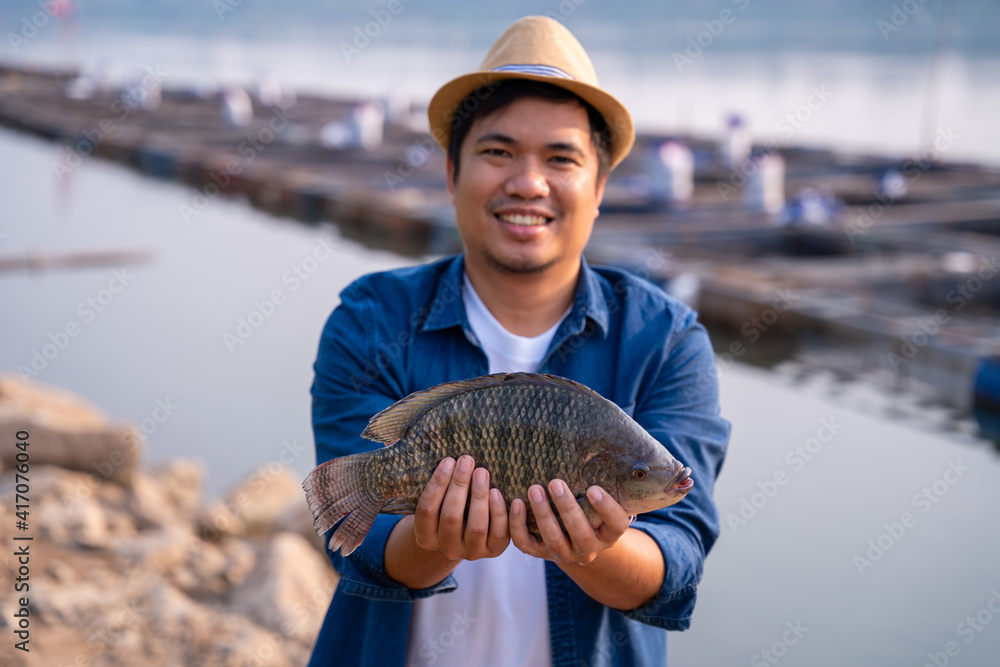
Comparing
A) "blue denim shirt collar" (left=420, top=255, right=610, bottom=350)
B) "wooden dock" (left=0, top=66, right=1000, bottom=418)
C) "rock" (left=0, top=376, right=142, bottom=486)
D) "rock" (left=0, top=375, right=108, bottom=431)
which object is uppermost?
"wooden dock" (left=0, top=66, right=1000, bottom=418)

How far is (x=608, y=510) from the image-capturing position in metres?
1.80

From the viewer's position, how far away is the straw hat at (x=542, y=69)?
2113 mm

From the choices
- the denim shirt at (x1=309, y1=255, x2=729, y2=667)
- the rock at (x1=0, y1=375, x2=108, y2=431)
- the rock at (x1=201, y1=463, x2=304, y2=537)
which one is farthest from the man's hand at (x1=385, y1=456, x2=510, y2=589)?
the rock at (x1=0, y1=375, x2=108, y2=431)

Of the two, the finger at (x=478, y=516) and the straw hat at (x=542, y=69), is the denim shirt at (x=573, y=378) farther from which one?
the straw hat at (x=542, y=69)

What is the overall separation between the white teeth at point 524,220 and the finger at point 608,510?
24.4 inches

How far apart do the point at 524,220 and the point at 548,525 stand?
0.68 m

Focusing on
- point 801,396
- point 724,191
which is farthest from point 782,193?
point 801,396

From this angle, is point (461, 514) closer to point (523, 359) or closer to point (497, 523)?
point (497, 523)

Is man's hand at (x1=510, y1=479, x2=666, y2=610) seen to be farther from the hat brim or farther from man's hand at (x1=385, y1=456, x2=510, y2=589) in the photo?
the hat brim

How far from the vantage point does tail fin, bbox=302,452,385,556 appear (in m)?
1.96

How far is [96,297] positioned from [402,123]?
1750 centimetres

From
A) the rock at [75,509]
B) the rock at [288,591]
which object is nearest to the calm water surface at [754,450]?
the rock at [75,509]

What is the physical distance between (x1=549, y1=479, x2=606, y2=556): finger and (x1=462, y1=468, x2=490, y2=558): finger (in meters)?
0.13

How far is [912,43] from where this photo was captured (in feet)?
232
